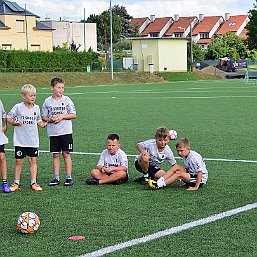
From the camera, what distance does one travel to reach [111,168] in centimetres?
930

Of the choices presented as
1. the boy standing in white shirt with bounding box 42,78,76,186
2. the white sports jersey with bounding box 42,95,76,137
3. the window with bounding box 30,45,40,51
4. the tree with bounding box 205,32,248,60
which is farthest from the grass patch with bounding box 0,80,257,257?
the tree with bounding box 205,32,248,60

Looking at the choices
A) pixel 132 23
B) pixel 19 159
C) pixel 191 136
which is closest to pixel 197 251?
pixel 19 159

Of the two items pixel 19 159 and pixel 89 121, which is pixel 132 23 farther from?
pixel 19 159

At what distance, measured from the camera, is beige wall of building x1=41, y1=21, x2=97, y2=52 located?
9581cm

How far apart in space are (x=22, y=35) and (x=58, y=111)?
68.0m

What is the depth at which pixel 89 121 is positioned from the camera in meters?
19.2

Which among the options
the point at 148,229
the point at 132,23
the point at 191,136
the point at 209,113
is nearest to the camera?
the point at 148,229

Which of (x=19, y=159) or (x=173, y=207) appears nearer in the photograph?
(x=173, y=207)

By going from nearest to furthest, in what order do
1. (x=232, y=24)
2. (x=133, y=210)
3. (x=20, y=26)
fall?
(x=133, y=210) < (x=20, y=26) < (x=232, y=24)

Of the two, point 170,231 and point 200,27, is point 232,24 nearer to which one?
point 200,27

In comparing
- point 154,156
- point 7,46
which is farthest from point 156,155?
point 7,46

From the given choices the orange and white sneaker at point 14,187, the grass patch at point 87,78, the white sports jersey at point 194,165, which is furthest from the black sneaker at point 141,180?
the grass patch at point 87,78

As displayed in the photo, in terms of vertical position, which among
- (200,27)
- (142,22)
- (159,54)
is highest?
(142,22)

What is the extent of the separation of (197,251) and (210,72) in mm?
68390
